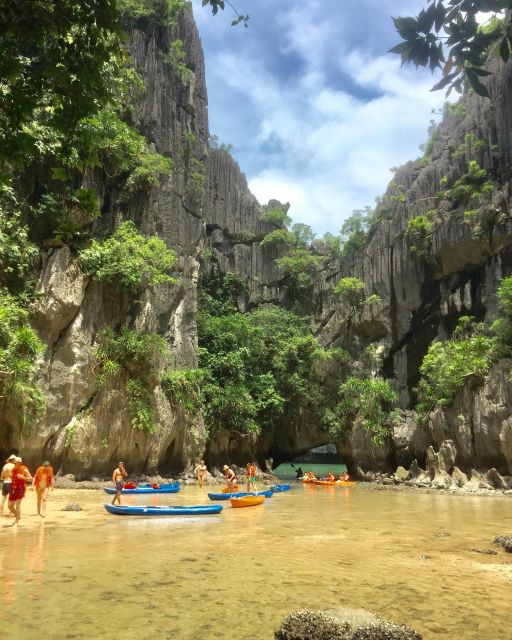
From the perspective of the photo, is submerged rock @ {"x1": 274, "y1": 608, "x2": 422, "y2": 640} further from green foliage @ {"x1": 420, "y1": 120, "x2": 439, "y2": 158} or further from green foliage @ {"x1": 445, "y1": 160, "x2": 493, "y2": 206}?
green foliage @ {"x1": 420, "y1": 120, "x2": 439, "y2": 158}

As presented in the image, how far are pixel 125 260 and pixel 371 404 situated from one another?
15382mm

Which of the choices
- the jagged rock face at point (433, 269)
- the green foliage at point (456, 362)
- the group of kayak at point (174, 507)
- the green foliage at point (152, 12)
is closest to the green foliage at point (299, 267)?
the jagged rock face at point (433, 269)

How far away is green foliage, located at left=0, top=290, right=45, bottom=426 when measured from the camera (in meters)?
14.9

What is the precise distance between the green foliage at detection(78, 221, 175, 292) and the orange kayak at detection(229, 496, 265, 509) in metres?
9.66

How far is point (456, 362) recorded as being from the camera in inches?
915

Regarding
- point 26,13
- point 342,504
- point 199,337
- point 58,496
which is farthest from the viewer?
point 199,337

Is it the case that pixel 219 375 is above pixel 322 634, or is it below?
above

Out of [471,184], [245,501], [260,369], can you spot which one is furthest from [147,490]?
[471,184]

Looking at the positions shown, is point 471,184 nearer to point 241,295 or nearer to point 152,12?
point 241,295

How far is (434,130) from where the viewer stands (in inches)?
1436

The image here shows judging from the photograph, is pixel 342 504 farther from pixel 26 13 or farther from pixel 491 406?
pixel 26 13

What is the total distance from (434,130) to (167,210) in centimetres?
2154

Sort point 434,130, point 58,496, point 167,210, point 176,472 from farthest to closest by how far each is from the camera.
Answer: point 434,130
point 167,210
point 176,472
point 58,496

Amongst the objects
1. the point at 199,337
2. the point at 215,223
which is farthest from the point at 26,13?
the point at 215,223
